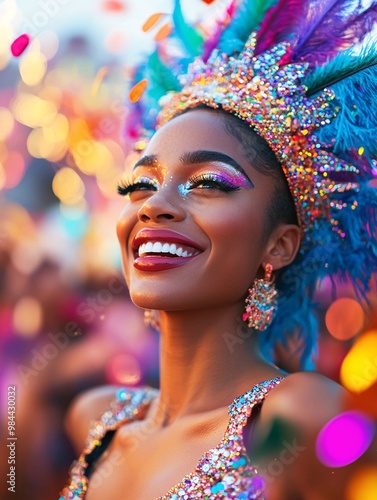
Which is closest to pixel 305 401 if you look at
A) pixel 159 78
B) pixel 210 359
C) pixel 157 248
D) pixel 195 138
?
pixel 210 359

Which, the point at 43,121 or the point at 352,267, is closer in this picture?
the point at 352,267

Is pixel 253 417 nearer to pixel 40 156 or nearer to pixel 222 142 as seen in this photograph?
pixel 222 142

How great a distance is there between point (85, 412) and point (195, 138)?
1.33 m

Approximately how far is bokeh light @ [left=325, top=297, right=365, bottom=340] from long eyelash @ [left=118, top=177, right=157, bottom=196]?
0.89m

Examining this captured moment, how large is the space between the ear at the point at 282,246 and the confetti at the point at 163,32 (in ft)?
3.45

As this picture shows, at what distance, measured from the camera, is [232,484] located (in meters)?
1.93

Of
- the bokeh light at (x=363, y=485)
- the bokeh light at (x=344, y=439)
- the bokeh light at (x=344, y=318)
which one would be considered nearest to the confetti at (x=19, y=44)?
the bokeh light at (x=344, y=318)

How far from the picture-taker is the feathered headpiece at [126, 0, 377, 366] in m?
2.36

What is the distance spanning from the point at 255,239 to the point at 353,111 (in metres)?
0.58

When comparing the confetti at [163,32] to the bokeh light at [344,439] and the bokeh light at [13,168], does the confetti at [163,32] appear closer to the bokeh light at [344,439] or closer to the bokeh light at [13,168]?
the bokeh light at [13,168]

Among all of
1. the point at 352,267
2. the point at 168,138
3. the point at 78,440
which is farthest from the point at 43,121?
the point at 352,267

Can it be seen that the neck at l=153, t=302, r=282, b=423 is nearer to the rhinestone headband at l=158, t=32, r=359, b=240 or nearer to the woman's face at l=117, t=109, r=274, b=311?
the woman's face at l=117, t=109, r=274, b=311

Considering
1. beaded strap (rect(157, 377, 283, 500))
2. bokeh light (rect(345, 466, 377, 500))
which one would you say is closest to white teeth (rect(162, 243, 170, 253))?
beaded strap (rect(157, 377, 283, 500))

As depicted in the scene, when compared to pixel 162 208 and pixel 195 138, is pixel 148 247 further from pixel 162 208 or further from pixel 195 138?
pixel 195 138
